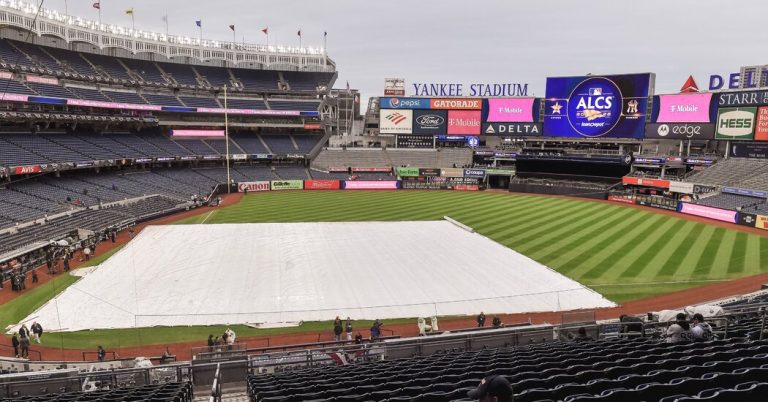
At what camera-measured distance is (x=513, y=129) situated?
75.6 meters

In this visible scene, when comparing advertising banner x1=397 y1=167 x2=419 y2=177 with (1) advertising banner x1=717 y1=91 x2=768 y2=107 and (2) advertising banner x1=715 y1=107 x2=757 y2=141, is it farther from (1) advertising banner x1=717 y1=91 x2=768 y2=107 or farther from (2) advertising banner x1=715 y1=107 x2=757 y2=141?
(1) advertising banner x1=717 y1=91 x2=768 y2=107

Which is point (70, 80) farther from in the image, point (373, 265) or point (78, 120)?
point (373, 265)

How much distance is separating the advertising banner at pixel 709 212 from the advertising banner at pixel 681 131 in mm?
14173

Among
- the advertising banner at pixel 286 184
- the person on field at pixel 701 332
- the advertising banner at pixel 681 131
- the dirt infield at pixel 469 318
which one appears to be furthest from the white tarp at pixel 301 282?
the advertising banner at pixel 681 131

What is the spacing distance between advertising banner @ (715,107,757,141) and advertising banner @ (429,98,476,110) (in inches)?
1327

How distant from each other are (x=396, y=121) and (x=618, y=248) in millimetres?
52572

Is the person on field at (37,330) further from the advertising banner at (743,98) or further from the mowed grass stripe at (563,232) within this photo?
the advertising banner at (743,98)

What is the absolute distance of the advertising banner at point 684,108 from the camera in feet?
187

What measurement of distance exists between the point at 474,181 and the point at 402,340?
62.3 meters

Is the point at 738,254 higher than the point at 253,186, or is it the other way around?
the point at 253,186

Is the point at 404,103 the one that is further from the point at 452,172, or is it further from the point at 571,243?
the point at 571,243

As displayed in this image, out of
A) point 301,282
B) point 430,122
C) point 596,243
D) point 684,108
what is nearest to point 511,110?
point 430,122

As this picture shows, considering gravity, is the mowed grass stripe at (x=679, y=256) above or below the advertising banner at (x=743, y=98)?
below

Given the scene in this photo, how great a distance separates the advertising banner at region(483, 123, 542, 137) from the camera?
242 feet
